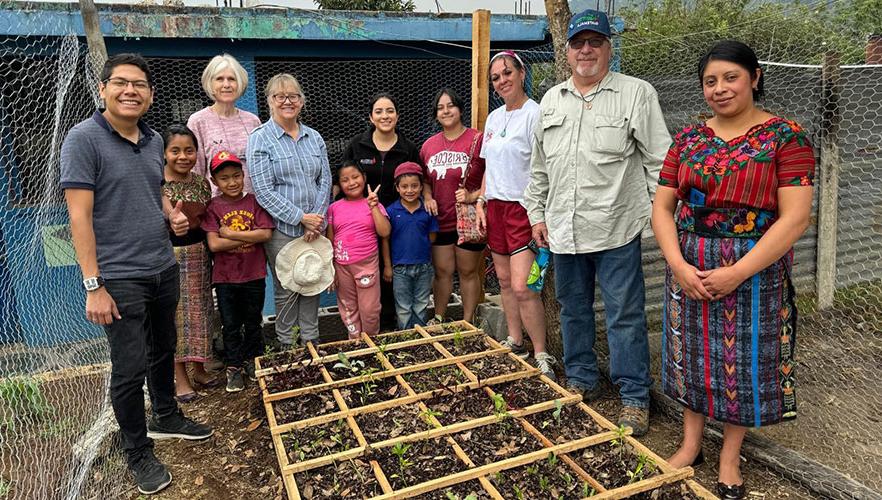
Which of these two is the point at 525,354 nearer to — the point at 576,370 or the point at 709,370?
the point at 576,370

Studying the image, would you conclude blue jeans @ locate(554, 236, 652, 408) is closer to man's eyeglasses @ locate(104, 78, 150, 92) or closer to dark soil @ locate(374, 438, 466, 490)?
dark soil @ locate(374, 438, 466, 490)

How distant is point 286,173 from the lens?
369 centimetres

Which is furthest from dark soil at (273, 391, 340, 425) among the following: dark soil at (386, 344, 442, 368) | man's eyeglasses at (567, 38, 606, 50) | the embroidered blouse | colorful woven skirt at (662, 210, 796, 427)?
man's eyeglasses at (567, 38, 606, 50)

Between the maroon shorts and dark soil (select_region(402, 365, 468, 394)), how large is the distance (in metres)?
0.88

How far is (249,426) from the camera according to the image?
3.52 metres

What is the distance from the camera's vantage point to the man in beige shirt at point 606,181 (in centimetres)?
299

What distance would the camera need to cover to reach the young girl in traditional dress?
3.49 meters

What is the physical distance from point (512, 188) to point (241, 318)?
6.84 ft

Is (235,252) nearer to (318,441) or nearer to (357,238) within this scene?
(357,238)

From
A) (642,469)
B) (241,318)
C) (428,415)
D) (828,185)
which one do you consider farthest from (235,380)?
(828,185)

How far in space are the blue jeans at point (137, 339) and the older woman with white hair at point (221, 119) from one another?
104 centimetres

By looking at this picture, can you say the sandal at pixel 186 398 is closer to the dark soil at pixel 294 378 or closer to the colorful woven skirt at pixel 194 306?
the colorful woven skirt at pixel 194 306

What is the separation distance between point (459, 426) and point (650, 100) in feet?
6.50

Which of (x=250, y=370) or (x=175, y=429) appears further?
(x=250, y=370)
